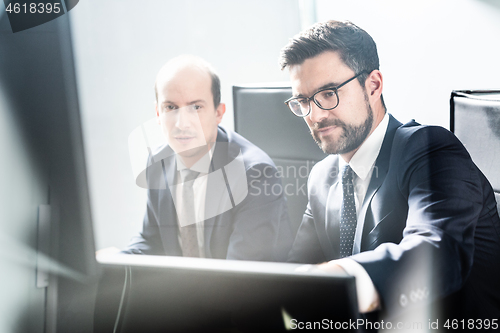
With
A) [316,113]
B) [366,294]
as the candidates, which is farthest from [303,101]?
[366,294]

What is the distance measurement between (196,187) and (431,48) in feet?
2.09

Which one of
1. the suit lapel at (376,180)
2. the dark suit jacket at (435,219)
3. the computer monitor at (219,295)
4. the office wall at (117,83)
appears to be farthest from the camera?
the office wall at (117,83)

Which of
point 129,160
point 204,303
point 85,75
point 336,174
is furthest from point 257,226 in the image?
point 204,303

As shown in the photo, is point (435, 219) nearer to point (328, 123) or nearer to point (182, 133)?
point (328, 123)

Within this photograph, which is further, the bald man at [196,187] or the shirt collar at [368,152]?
the bald man at [196,187]

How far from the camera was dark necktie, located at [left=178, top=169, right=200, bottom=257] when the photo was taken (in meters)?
0.81

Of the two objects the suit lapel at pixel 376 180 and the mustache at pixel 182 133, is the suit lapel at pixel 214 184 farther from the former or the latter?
the suit lapel at pixel 376 180

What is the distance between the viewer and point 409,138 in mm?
646

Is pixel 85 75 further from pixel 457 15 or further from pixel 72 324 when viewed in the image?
pixel 457 15

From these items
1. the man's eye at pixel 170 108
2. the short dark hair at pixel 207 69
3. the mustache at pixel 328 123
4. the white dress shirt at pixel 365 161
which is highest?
the short dark hair at pixel 207 69

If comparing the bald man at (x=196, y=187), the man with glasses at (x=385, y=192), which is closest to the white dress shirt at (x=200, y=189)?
the bald man at (x=196, y=187)

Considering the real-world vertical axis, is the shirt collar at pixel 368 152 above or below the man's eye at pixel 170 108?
below

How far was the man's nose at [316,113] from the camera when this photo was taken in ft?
2.31

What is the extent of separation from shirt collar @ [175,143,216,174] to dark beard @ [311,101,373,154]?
25cm
